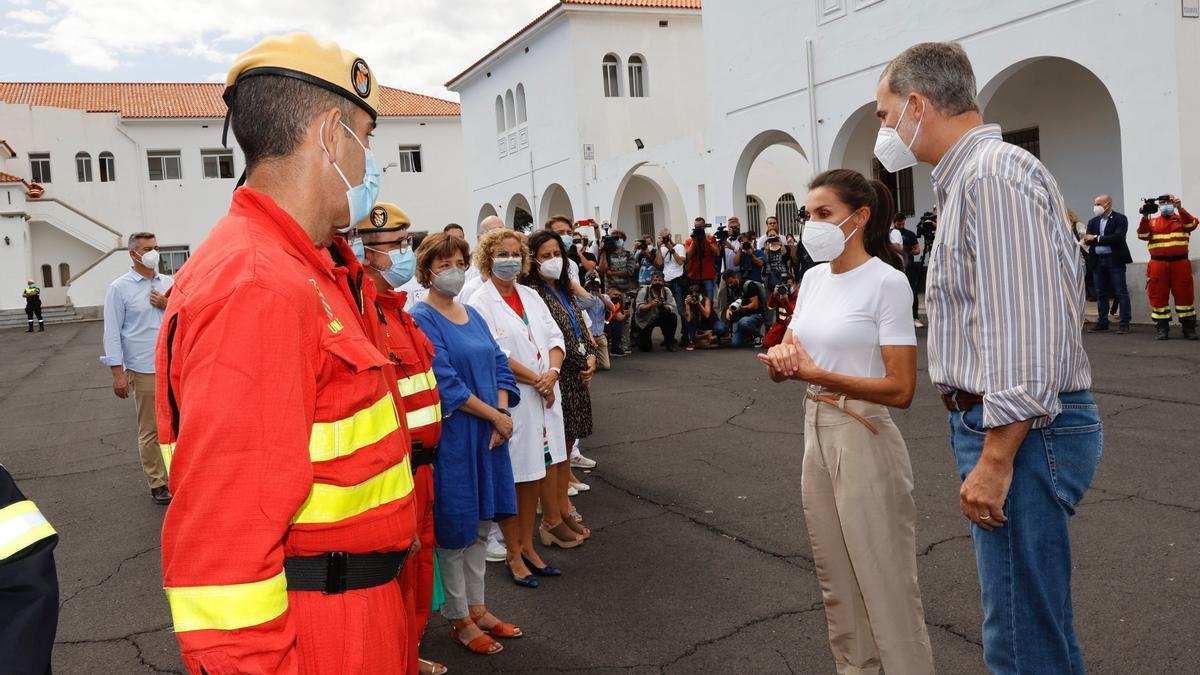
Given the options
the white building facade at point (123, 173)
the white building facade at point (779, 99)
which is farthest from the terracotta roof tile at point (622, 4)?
the white building facade at point (123, 173)

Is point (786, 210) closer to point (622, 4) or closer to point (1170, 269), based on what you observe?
point (622, 4)

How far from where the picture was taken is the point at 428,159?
49875 millimetres

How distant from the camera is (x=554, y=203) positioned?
36.2 m

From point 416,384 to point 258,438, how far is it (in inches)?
67.4

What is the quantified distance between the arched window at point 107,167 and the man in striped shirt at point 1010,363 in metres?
49.4

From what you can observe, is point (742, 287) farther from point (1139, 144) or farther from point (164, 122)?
point (164, 122)

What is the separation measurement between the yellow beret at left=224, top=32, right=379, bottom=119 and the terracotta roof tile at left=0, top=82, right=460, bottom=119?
47.3m

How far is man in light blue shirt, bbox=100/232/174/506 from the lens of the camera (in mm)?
7578

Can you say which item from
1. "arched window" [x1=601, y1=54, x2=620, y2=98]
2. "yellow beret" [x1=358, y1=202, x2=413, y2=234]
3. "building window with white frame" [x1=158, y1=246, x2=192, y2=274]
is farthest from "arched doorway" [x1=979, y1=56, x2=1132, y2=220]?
"building window with white frame" [x1=158, y1=246, x2=192, y2=274]

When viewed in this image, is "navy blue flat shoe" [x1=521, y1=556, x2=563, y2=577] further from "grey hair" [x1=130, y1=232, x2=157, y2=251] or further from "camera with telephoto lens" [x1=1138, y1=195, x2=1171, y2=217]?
"camera with telephoto lens" [x1=1138, y1=195, x2=1171, y2=217]

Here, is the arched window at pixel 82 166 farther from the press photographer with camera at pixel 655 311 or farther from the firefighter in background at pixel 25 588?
the firefighter in background at pixel 25 588

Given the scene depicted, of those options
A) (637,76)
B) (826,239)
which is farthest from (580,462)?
(637,76)

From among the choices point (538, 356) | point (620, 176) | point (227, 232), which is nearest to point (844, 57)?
point (620, 176)

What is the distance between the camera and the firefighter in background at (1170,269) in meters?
12.7
